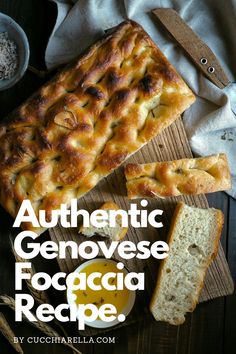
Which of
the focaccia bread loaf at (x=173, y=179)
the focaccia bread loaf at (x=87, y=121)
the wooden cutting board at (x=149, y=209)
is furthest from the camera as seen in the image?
the wooden cutting board at (x=149, y=209)

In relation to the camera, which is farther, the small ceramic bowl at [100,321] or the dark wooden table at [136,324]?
the dark wooden table at [136,324]

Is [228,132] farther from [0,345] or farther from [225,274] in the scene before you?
[0,345]

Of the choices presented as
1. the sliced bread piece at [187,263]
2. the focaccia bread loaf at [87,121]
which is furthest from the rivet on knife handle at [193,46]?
the sliced bread piece at [187,263]

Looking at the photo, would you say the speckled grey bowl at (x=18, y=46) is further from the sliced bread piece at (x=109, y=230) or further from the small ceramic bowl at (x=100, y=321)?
the small ceramic bowl at (x=100, y=321)

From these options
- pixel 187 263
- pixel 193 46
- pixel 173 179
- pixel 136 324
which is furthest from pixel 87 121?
pixel 136 324

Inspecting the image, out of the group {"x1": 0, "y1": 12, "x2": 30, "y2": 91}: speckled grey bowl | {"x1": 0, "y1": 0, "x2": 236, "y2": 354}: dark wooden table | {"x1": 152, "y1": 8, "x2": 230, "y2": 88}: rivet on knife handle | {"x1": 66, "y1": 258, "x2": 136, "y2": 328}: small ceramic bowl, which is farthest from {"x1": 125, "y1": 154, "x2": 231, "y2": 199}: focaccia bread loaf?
{"x1": 0, "y1": 12, "x2": 30, "y2": 91}: speckled grey bowl

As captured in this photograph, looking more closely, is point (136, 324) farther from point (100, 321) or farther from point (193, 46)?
point (193, 46)
